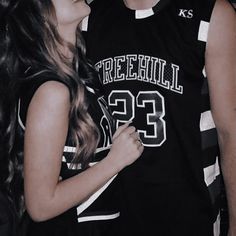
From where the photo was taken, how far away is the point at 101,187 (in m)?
1.41

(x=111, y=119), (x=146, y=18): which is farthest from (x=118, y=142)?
(x=146, y=18)

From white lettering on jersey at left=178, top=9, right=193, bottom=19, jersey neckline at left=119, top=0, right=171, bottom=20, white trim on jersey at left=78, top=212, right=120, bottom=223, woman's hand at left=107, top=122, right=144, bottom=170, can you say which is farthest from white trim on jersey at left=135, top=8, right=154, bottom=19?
white trim on jersey at left=78, top=212, right=120, bottom=223

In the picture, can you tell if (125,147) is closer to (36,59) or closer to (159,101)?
(159,101)

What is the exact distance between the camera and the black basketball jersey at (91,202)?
134 cm

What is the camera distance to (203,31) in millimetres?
1333

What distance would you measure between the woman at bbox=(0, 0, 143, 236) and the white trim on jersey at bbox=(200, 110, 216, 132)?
24cm

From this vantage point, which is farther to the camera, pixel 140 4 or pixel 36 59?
pixel 140 4

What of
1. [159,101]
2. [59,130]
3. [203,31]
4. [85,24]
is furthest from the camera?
[85,24]

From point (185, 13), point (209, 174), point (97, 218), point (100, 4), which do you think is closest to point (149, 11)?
point (185, 13)

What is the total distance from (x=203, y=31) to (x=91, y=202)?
26.6 inches

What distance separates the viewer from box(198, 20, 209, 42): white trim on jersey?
1325mm

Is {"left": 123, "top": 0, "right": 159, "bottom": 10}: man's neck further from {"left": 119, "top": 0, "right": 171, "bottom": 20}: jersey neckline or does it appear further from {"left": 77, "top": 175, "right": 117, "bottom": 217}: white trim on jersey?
{"left": 77, "top": 175, "right": 117, "bottom": 217}: white trim on jersey

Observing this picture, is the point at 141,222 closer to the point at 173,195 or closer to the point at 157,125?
the point at 173,195

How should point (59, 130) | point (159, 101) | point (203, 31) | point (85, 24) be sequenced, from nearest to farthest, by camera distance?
point (59, 130)
point (203, 31)
point (159, 101)
point (85, 24)
